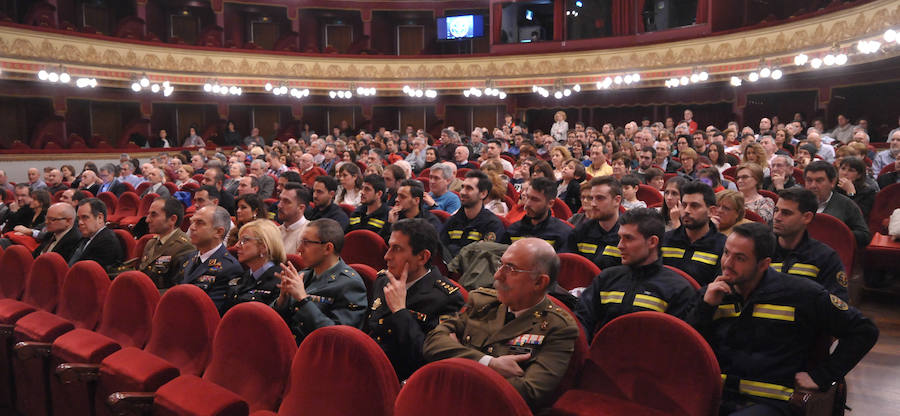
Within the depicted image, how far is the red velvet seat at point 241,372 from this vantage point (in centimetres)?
167

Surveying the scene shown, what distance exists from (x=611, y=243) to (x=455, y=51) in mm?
12803

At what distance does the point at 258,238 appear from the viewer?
2.25 meters

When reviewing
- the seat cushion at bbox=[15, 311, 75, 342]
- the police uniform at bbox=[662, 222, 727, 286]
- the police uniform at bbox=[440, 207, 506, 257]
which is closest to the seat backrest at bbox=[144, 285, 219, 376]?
the seat cushion at bbox=[15, 311, 75, 342]

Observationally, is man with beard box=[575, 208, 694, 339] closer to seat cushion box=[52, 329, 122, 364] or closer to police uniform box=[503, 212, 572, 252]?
police uniform box=[503, 212, 572, 252]

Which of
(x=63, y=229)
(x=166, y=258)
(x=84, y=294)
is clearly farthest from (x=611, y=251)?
(x=63, y=229)

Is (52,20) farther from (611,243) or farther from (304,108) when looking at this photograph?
(611,243)

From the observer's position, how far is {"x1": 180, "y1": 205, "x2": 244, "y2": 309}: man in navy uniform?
7.91ft

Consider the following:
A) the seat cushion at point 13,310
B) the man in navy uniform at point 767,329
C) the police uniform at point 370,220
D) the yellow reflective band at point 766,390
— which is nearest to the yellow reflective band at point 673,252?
the man in navy uniform at point 767,329

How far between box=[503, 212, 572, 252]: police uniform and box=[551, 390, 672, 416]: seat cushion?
51.4 inches

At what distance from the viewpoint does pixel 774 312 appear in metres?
1.65

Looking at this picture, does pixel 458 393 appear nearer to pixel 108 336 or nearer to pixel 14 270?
pixel 108 336

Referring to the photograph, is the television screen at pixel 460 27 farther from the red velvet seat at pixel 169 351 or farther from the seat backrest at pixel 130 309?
the red velvet seat at pixel 169 351

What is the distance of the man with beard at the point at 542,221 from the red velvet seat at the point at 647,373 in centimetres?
127

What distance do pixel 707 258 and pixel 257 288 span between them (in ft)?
5.49
